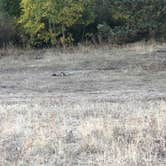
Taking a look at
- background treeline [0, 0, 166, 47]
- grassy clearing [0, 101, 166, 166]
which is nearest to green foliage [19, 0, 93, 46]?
background treeline [0, 0, 166, 47]

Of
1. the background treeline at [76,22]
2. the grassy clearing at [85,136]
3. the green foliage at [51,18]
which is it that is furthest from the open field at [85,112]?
the green foliage at [51,18]

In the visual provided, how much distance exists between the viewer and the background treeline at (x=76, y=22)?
78.8 ft

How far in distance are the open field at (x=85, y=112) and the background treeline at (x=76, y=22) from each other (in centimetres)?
333

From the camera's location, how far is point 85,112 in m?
9.72

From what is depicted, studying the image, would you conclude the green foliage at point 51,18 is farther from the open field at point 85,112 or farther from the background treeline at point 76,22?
the open field at point 85,112

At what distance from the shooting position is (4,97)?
1314 centimetres

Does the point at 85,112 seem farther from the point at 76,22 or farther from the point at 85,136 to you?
the point at 76,22

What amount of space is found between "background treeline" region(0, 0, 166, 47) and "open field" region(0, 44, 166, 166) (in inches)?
131

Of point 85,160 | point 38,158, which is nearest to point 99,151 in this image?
point 85,160

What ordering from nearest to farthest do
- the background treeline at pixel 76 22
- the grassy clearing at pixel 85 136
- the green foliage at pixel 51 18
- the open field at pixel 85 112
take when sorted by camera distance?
the grassy clearing at pixel 85 136 < the open field at pixel 85 112 < the background treeline at pixel 76 22 < the green foliage at pixel 51 18

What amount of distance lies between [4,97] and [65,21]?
14.2 m

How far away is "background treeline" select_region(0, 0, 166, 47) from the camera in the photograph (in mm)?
24031

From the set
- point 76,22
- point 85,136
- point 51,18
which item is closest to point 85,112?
point 85,136

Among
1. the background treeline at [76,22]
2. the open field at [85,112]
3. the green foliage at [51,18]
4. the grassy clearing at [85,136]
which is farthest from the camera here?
the green foliage at [51,18]
